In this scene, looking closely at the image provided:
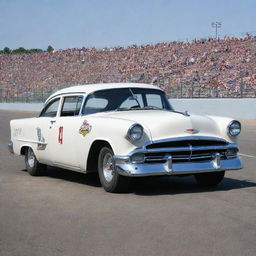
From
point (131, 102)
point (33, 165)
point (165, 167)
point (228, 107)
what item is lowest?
point (228, 107)

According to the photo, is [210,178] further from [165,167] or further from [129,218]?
[129,218]

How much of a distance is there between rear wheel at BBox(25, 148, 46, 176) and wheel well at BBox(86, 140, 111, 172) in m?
1.78

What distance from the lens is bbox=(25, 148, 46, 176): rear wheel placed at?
9602mm

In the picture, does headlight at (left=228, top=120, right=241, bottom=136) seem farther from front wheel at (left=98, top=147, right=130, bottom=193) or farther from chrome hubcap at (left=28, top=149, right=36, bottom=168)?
chrome hubcap at (left=28, top=149, right=36, bottom=168)

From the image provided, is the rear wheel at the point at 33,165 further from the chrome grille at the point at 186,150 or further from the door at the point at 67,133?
the chrome grille at the point at 186,150

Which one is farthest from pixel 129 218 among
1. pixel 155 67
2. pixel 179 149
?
pixel 155 67

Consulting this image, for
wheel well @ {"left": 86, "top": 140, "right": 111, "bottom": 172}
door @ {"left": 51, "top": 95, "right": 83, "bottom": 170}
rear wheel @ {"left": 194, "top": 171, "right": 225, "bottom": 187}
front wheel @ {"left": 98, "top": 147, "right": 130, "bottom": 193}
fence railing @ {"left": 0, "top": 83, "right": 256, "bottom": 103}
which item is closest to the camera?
front wheel @ {"left": 98, "top": 147, "right": 130, "bottom": 193}

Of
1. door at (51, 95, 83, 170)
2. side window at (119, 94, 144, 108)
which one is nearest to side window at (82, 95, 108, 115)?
door at (51, 95, 83, 170)

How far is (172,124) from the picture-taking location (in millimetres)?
7418

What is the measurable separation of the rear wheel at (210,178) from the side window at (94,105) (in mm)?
1662

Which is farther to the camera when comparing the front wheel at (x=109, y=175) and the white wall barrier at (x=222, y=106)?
the white wall barrier at (x=222, y=106)

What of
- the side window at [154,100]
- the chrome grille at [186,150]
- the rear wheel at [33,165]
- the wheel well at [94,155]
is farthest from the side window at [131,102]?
the rear wheel at [33,165]

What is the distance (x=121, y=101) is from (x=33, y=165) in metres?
2.06

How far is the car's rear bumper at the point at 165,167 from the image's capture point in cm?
713
